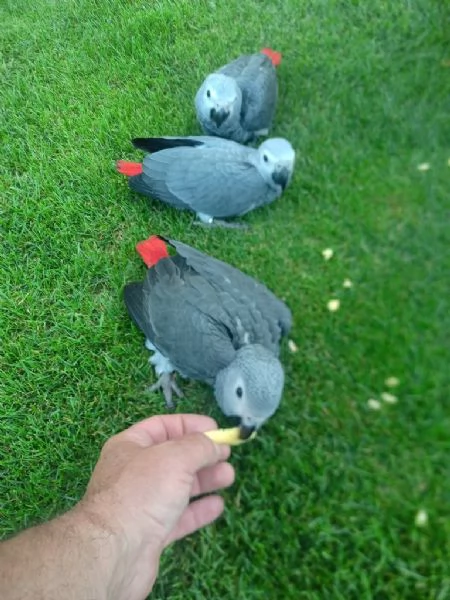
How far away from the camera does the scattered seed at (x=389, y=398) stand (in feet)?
5.71

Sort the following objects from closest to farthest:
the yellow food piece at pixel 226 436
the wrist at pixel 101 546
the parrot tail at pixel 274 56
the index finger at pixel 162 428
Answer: the wrist at pixel 101 546 < the index finger at pixel 162 428 < the yellow food piece at pixel 226 436 < the parrot tail at pixel 274 56

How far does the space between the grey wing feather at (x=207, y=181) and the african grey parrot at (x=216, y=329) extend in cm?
32

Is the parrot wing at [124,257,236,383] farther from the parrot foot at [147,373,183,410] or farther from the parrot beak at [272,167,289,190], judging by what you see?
the parrot beak at [272,167,289,190]

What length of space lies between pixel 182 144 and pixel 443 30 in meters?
1.36

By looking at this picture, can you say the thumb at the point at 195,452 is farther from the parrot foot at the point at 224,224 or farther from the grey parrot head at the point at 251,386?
the parrot foot at the point at 224,224

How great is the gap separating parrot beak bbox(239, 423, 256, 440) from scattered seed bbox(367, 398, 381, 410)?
408mm

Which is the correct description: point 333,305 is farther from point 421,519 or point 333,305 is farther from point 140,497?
point 140,497

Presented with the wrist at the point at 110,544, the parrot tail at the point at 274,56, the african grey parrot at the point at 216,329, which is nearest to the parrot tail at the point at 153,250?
the african grey parrot at the point at 216,329

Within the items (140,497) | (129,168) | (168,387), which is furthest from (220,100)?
(140,497)

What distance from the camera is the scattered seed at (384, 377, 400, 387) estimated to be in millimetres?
1764

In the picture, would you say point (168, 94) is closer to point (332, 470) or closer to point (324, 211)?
point (324, 211)

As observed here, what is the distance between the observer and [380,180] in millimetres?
2205

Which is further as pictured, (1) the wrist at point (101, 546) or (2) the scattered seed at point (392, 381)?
(2) the scattered seed at point (392, 381)

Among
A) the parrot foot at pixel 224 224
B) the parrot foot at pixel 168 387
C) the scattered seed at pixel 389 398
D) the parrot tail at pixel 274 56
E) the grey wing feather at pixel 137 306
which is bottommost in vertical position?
the parrot foot at pixel 168 387
